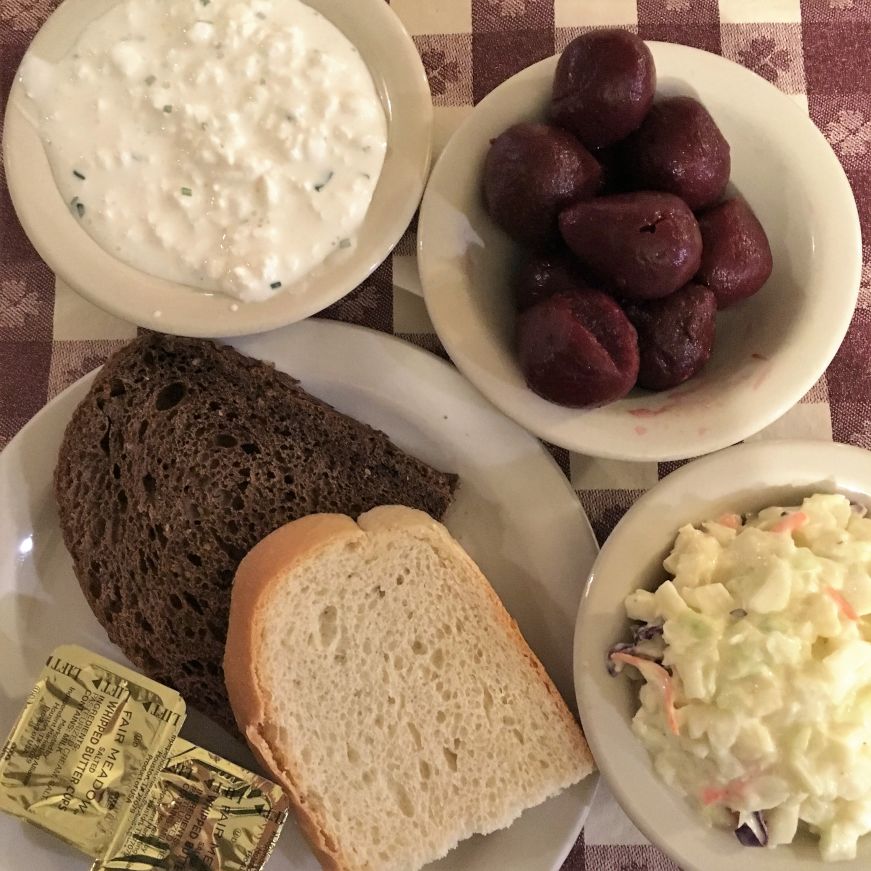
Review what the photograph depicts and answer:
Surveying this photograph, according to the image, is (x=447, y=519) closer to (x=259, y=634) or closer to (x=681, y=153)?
(x=259, y=634)

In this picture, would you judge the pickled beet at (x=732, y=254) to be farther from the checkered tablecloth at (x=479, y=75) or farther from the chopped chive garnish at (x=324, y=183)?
the chopped chive garnish at (x=324, y=183)

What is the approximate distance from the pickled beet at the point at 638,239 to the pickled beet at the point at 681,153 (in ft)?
0.14

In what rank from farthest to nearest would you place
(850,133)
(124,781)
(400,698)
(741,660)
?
(850,133) → (400,698) → (124,781) → (741,660)

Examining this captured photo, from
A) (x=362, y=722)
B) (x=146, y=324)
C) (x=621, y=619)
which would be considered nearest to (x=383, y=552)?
(x=362, y=722)

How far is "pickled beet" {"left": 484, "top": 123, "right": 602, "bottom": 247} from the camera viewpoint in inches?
43.9

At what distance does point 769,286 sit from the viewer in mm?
1261

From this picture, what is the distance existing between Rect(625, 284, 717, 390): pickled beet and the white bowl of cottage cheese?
0.37 meters

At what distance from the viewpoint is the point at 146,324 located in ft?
4.01

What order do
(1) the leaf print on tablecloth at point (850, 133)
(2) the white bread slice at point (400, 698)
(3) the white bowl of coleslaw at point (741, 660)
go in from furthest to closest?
1. (1) the leaf print on tablecloth at point (850, 133)
2. (2) the white bread slice at point (400, 698)
3. (3) the white bowl of coleslaw at point (741, 660)

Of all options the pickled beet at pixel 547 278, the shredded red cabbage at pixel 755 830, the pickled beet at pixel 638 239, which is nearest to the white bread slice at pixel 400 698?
the shredded red cabbage at pixel 755 830

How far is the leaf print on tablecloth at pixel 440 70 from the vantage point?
1457 mm

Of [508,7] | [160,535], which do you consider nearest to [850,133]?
[508,7]

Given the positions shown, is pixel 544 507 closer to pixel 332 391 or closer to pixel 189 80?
pixel 332 391

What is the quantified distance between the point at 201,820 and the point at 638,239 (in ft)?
3.26
